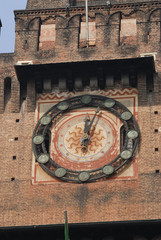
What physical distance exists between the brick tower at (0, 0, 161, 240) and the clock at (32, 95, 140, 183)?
0.03 meters

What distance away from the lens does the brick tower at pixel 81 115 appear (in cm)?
3891

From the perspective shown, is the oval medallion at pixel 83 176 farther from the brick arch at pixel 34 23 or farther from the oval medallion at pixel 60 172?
the brick arch at pixel 34 23

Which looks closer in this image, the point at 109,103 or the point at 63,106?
the point at 109,103

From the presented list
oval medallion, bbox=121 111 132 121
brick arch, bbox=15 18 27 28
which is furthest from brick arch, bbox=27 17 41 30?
oval medallion, bbox=121 111 132 121

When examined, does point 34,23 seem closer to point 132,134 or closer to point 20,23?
point 20,23

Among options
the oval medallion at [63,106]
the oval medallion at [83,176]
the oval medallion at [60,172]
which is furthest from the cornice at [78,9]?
the oval medallion at [83,176]

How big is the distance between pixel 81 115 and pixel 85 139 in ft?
3.48

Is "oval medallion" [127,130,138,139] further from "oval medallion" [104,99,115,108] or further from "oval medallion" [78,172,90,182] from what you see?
"oval medallion" [78,172,90,182]

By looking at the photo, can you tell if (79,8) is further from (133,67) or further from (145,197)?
(145,197)

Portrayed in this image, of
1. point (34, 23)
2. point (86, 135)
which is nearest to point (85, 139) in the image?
point (86, 135)

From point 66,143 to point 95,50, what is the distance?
370 centimetres

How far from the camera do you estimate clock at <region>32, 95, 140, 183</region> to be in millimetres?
39531

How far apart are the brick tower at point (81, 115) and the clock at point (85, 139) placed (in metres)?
0.03

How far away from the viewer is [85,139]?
Result: 40219 mm
